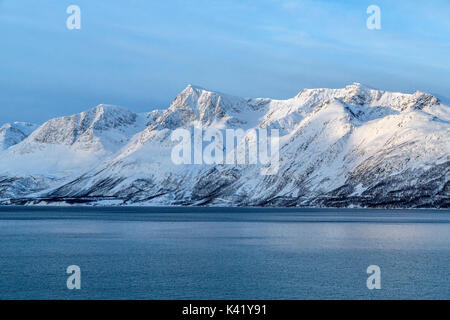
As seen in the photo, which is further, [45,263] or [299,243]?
[299,243]

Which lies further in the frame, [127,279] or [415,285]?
[127,279]

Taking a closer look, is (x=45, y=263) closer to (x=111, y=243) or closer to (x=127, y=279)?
(x=127, y=279)
